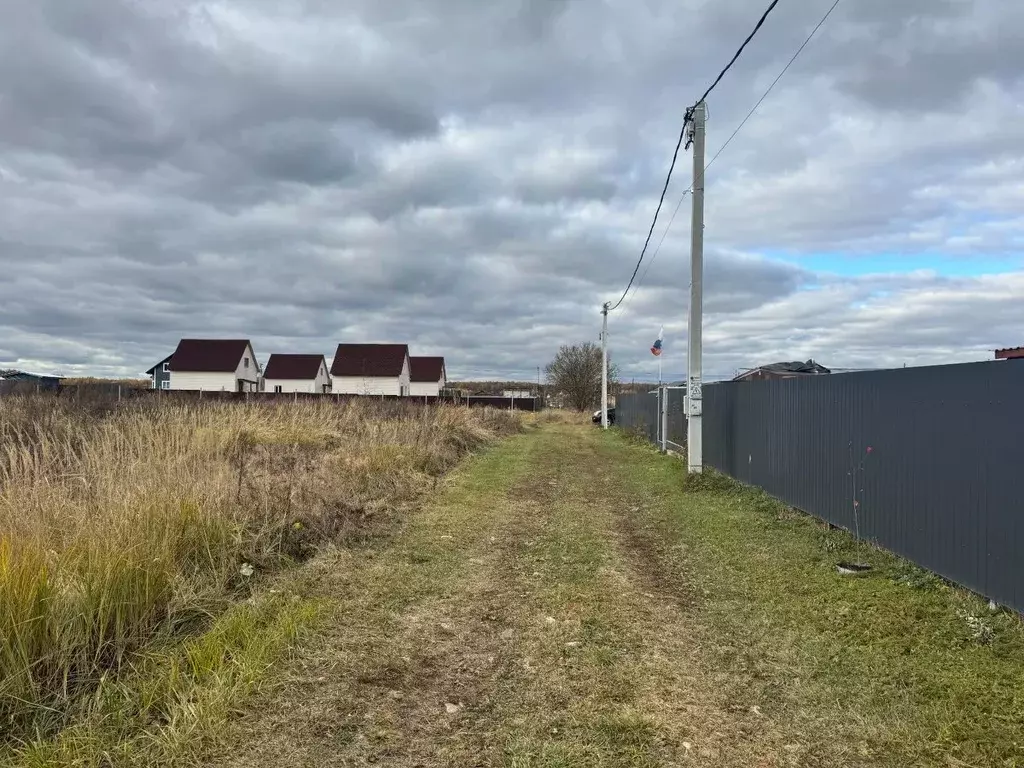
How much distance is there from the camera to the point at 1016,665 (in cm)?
412

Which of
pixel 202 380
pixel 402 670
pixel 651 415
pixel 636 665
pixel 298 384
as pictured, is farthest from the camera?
pixel 298 384

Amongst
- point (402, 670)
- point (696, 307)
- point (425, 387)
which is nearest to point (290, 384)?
point (425, 387)

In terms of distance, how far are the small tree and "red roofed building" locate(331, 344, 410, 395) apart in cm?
1429

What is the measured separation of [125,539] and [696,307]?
10659mm

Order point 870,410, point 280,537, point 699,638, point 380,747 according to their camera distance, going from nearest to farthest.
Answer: point 380,747 → point 699,638 → point 280,537 → point 870,410

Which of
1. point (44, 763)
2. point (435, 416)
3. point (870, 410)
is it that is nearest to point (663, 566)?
point (870, 410)

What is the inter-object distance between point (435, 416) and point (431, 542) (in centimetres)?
1444

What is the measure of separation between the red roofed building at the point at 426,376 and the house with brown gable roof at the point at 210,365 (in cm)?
1580

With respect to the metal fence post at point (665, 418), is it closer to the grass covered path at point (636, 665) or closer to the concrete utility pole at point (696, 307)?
the concrete utility pole at point (696, 307)

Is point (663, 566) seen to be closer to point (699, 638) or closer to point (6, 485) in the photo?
point (699, 638)

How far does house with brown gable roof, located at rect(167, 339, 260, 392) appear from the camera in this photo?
6012cm

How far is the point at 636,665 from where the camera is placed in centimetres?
427

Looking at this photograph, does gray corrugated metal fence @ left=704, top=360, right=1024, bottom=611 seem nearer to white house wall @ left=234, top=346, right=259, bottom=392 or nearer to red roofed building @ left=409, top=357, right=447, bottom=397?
white house wall @ left=234, top=346, right=259, bottom=392

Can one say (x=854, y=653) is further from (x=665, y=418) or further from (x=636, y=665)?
(x=665, y=418)
